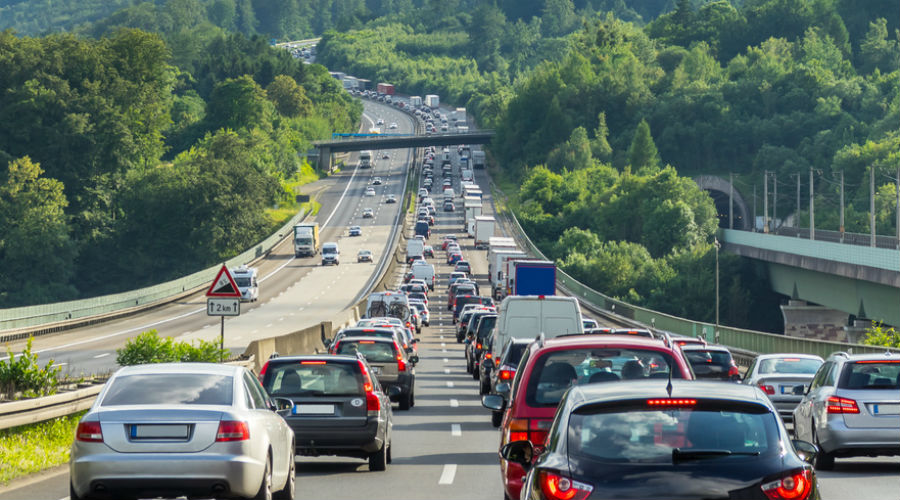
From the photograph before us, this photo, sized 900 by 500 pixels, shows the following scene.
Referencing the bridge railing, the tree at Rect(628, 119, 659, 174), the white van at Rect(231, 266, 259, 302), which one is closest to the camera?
the bridge railing

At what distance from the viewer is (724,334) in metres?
53.0

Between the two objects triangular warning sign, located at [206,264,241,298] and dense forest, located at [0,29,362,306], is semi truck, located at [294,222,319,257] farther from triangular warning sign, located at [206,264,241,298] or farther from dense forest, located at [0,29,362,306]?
triangular warning sign, located at [206,264,241,298]

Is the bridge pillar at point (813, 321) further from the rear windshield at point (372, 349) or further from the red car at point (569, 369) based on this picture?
the red car at point (569, 369)

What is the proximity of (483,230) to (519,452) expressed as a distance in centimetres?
11429

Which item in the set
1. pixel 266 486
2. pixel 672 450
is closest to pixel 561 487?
pixel 672 450

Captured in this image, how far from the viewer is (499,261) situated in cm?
8544

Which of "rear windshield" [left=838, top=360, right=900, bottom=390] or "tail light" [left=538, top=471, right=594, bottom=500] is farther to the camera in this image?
"rear windshield" [left=838, top=360, right=900, bottom=390]

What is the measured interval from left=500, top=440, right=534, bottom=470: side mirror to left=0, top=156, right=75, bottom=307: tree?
11604 cm

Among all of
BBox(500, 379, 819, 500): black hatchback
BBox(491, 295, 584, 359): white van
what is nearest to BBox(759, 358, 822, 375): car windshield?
BBox(491, 295, 584, 359): white van

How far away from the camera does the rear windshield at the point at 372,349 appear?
1097 inches

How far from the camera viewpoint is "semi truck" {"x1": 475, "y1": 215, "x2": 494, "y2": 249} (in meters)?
125

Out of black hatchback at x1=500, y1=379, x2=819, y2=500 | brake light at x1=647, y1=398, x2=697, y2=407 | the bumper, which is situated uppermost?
brake light at x1=647, y1=398, x2=697, y2=407

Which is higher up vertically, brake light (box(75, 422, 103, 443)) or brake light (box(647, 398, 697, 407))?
brake light (box(647, 398, 697, 407))

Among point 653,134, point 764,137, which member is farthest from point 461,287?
point 653,134
